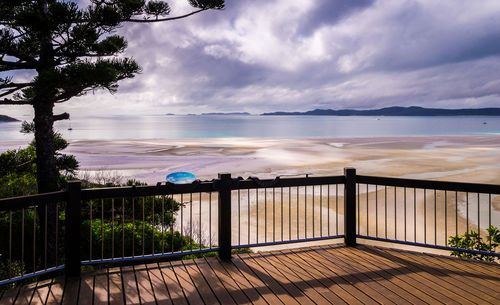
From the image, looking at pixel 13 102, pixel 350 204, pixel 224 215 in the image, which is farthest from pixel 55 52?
pixel 350 204

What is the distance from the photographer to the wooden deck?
11.2ft

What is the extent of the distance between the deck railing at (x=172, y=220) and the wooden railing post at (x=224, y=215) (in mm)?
13

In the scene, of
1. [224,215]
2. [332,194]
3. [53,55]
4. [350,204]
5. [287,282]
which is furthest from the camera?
[332,194]

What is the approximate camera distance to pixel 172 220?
22.1 feet

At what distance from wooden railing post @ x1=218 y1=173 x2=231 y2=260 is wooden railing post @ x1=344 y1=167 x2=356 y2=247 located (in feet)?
5.85

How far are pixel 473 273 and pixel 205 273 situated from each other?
3.15 metres

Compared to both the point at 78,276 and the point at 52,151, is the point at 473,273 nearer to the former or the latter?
the point at 78,276

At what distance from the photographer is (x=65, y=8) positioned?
247 inches

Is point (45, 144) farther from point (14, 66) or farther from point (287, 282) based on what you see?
point (287, 282)

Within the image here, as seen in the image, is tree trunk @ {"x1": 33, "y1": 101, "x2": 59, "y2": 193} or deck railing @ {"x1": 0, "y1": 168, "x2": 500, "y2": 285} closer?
deck railing @ {"x1": 0, "y1": 168, "x2": 500, "y2": 285}

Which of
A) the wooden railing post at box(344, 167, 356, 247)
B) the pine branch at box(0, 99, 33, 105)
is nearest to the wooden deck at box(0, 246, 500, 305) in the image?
the wooden railing post at box(344, 167, 356, 247)

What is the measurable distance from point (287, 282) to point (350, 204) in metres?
1.84

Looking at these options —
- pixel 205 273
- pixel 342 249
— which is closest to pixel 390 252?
pixel 342 249

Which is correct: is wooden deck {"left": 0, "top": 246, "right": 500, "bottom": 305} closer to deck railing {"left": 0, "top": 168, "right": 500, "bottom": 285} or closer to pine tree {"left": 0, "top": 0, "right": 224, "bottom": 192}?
deck railing {"left": 0, "top": 168, "right": 500, "bottom": 285}
